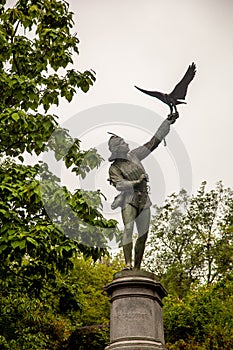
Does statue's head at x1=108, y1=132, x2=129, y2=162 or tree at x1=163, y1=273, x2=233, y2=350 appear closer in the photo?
statue's head at x1=108, y1=132, x2=129, y2=162

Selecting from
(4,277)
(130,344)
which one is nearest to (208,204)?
(4,277)

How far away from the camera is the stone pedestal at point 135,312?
6395 mm

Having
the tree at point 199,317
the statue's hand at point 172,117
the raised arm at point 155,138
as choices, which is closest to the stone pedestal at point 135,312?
the raised arm at point 155,138

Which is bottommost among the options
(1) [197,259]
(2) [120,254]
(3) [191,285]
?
(3) [191,285]

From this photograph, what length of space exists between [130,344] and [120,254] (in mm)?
25067

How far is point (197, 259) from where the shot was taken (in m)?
25.7

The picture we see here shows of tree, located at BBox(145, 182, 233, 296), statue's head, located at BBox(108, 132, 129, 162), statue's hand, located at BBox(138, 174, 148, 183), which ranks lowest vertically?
statue's hand, located at BBox(138, 174, 148, 183)

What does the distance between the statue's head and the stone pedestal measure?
79.4 inches

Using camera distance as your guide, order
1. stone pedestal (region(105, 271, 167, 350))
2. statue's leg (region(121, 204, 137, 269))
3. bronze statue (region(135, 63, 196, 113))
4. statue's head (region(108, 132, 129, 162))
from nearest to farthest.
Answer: stone pedestal (region(105, 271, 167, 350))
statue's leg (region(121, 204, 137, 269))
statue's head (region(108, 132, 129, 162))
bronze statue (region(135, 63, 196, 113))

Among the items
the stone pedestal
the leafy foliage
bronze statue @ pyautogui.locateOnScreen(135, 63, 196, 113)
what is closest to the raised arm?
bronze statue @ pyautogui.locateOnScreen(135, 63, 196, 113)

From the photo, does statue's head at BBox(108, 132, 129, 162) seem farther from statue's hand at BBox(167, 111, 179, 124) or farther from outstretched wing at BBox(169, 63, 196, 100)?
outstretched wing at BBox(169, 63, 196, 100)

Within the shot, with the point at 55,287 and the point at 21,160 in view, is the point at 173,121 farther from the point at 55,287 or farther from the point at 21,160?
the point at 55,287

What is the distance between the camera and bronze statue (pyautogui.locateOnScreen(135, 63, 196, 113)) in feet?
26.7

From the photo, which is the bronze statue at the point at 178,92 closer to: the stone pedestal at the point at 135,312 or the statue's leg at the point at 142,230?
the statue's leg at the point at 142,230
